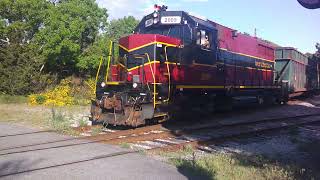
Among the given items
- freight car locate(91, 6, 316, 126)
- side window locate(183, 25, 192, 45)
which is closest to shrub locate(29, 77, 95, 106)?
freight car locate(91, 6, 316, 126)

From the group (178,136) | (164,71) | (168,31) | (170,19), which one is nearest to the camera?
(178,136)

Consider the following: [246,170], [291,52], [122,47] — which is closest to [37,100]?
[122,47]

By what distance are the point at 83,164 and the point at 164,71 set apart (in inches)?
239

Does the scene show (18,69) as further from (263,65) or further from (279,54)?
(279,54)

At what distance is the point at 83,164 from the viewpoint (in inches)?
325

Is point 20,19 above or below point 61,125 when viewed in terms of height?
above

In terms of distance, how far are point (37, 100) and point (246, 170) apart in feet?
55.7

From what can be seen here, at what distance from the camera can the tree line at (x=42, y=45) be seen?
24875mm

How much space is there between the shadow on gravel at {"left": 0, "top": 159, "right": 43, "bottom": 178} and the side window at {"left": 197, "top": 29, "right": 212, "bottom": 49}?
8.09 metres

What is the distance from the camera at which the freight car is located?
13.1 m

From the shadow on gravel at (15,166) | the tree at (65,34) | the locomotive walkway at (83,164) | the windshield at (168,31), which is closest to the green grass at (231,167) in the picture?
the locomotive walkway at (83,164)

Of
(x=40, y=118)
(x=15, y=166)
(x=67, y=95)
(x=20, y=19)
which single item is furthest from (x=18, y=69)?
(x=15, y=166)

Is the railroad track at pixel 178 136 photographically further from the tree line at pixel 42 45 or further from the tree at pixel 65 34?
the tree at pixel 65 34

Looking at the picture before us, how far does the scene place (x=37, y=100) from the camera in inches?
900
